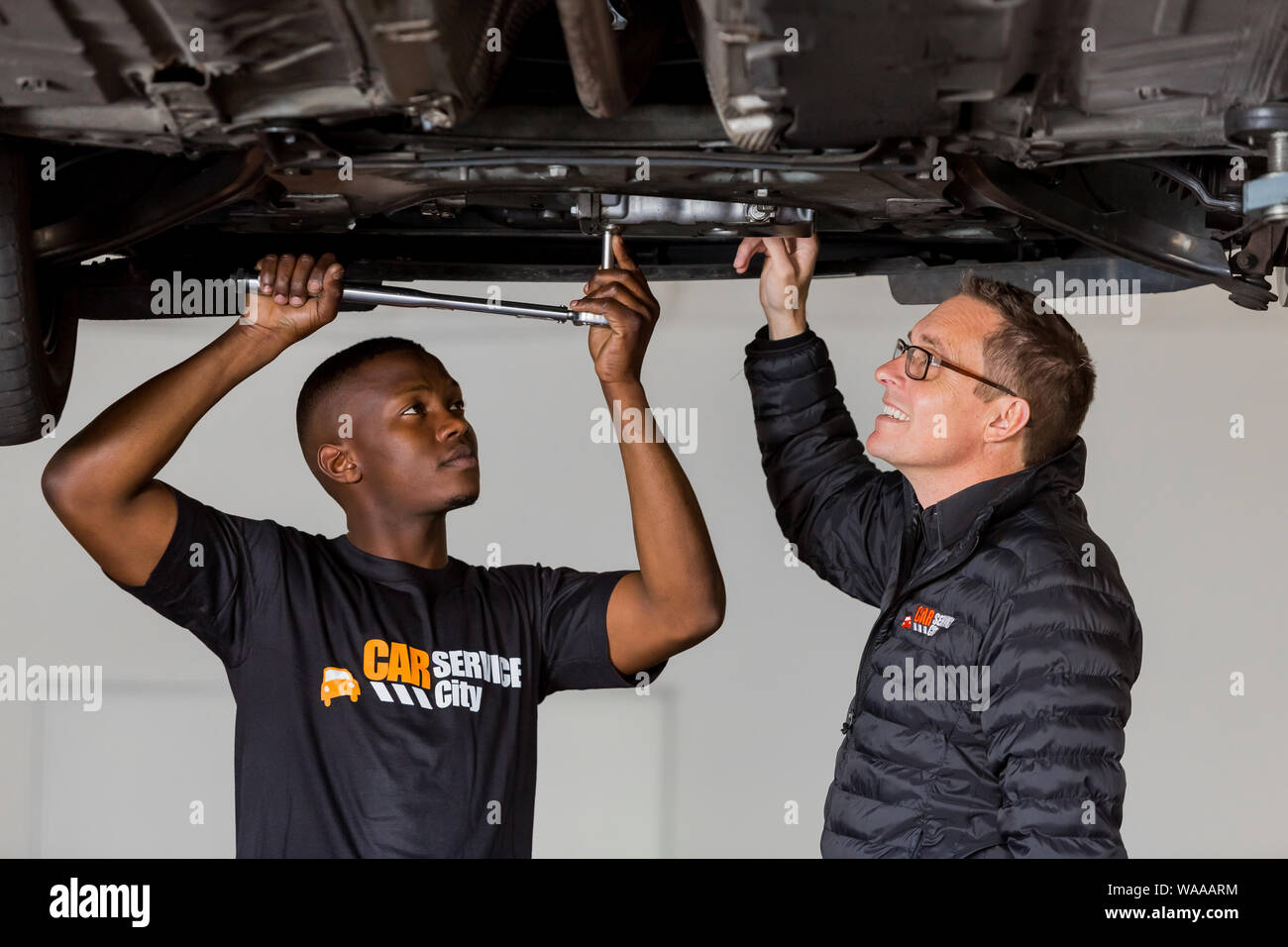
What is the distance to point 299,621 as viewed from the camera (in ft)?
5.98

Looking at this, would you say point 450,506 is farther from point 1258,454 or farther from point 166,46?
point 1258,454

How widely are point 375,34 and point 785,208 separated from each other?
74cm

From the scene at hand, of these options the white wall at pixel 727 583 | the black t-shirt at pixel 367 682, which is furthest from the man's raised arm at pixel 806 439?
the white wall at pixel 727 583

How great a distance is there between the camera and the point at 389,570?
191 cm

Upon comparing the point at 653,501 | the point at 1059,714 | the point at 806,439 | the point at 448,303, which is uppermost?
the point at 448,303

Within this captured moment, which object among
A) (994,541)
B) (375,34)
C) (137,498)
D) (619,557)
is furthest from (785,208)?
(619,557)

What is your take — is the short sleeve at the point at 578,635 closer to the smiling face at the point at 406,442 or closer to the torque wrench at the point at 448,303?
the smiling face at the point at 406,442

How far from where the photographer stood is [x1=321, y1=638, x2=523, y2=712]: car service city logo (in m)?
1.80

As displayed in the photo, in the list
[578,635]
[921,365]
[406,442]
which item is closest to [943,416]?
[921,365]

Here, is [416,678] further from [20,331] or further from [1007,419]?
[1007,419]

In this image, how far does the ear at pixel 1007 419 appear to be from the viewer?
1796 millimetres

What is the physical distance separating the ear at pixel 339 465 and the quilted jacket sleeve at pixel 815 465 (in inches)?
22.6

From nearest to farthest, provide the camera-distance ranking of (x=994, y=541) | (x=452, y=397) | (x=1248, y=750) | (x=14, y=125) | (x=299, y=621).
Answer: (x=14, y=125)
(x=994, y=541)
(x=299, y=621)
(x=452, y=397)
(x=1248, y=750)

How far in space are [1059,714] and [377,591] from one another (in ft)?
2.89
